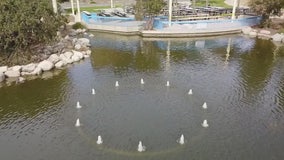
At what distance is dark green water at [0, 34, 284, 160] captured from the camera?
20.2 m

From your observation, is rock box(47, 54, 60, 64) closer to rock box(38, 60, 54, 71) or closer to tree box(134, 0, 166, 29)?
rock box(38, 60, 54, 71)

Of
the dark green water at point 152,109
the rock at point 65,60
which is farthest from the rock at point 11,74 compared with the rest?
the rock at point 65,60

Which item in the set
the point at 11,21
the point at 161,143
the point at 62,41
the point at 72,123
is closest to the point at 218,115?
the point at 161,143

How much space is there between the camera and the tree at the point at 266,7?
49.0 meters

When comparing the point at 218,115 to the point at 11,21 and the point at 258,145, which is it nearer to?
the point at 258,145

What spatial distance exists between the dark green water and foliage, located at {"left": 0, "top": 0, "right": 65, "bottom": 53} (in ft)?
17.9

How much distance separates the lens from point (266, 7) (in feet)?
165

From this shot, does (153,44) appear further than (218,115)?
Yes

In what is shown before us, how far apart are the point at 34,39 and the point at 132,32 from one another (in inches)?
736

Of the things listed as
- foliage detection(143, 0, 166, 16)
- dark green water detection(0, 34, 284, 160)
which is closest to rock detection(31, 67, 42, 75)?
dark green water detection(0, 34, 284, 160)

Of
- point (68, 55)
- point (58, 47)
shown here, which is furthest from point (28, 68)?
point (58, 47)

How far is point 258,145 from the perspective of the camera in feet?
67.2

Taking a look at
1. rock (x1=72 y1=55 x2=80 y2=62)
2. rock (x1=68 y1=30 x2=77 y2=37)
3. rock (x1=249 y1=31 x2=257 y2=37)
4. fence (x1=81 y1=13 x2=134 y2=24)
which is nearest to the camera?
rock (x1=72 y1=55 x2=80 y2=62)

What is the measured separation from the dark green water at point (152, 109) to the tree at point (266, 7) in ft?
42.2
